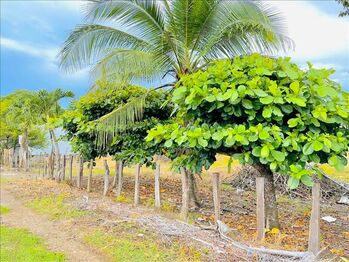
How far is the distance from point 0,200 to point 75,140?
9.06 feet

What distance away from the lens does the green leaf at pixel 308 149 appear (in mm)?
5695

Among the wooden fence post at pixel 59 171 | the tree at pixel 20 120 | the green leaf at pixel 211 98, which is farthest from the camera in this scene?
the tree at pixel 20 120

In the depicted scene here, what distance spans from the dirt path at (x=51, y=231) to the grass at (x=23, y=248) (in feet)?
0.48

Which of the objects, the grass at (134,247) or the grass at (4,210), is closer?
the grass at (134,247)

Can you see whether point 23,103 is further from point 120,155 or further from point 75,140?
point 120,155

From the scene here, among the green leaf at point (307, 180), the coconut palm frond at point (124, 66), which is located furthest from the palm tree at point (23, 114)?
the green leaf at point (307, 180)

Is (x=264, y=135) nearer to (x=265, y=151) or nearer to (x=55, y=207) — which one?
(x=265, y=151)

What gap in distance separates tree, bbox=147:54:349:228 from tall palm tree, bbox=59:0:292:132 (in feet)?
6.58

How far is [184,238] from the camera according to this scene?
6121mm

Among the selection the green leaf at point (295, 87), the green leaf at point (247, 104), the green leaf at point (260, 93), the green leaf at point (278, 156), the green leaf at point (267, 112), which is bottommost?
the green leaf at point (278, 156)

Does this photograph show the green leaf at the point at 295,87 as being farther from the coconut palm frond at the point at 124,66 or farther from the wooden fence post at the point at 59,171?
the wooden fence post at the point at 59,171

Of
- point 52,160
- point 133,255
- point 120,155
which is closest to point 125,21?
Answer: point 120,155

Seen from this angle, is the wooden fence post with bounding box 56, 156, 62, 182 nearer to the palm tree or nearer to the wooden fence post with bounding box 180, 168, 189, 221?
the palm tree

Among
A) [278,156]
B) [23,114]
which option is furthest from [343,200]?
[23,114]
